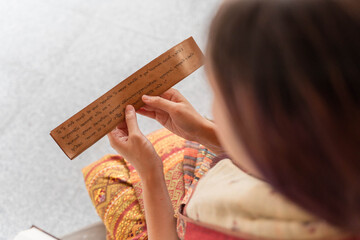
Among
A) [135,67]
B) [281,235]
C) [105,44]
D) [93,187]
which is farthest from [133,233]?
[105,44]

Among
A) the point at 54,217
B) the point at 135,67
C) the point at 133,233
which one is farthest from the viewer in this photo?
the point at 135,67

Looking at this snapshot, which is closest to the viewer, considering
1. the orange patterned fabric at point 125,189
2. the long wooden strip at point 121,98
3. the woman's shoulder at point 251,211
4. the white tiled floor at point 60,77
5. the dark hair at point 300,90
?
the dark hair at point 300,90

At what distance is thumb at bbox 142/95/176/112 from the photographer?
27.4 inches

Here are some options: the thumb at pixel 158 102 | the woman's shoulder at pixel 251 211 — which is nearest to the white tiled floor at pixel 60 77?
the thumb at pixel 158 102

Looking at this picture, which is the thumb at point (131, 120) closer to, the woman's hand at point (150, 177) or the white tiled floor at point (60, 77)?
the woman's hand at point (150, 177)

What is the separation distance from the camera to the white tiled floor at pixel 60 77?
1214 millimetres

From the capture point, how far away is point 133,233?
78 cm

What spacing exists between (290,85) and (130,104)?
44 centimetres

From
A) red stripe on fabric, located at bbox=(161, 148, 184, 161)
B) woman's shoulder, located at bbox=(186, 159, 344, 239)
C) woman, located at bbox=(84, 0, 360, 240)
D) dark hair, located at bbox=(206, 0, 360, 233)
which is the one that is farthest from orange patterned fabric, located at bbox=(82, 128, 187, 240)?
dark hair, located at bbox=(206, 0, 360, 233)

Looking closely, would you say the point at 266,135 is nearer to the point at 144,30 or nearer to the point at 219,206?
the point at 219,206

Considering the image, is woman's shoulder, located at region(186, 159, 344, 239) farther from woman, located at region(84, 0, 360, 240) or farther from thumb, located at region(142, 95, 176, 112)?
thumb, located at region(142, 95, 176, 112)

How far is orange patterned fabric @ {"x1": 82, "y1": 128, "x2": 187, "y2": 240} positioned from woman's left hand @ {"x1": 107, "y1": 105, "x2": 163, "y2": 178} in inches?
5.4

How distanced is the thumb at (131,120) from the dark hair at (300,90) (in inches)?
14.0

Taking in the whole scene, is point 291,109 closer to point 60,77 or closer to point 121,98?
point 121,98
